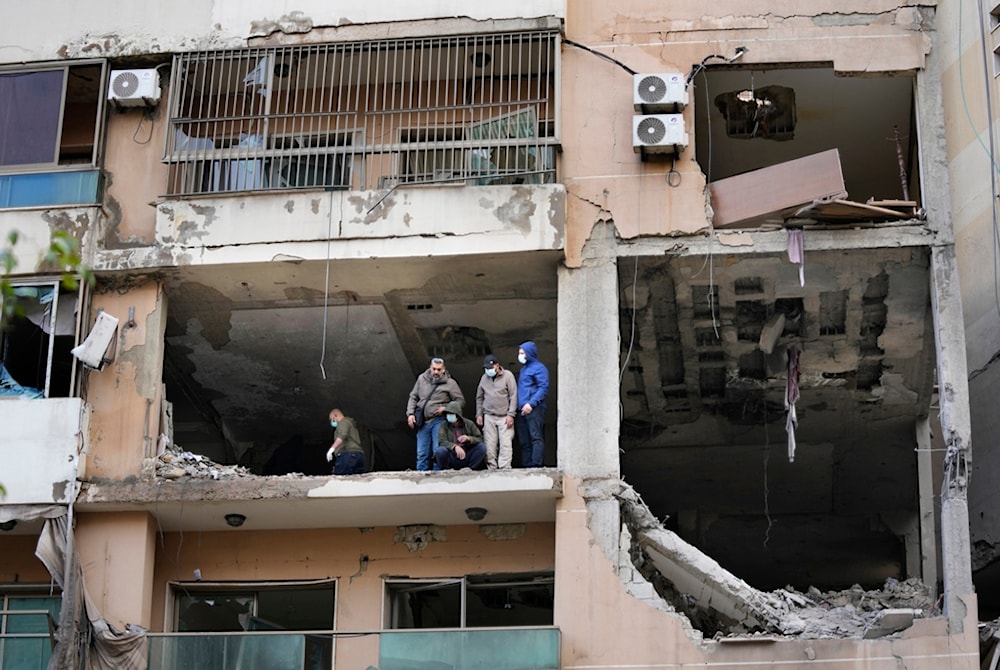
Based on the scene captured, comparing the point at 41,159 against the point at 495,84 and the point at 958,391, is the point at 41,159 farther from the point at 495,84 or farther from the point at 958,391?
the point at 958,391

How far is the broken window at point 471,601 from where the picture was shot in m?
19.4

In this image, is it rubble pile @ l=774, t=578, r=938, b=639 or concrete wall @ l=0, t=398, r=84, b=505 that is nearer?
rubble pile @ l=774, t=578, r=938, b=639

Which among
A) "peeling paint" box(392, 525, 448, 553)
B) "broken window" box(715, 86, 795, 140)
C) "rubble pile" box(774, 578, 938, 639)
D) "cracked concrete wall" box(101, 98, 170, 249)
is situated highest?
"broken window" box(715, 86, 795, 140)

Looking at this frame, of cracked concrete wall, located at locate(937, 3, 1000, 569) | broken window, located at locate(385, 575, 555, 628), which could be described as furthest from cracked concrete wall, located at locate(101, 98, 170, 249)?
cracked concrete wall, located at locate(937, 3, 1000, 569)

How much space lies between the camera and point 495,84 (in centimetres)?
1994

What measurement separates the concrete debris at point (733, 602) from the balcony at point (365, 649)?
69.4 inches

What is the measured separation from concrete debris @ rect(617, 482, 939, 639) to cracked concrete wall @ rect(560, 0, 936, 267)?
3.36m

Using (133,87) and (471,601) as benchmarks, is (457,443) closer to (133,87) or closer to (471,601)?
(471,601)

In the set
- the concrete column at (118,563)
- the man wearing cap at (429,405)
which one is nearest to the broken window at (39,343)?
the concrete column at (118,563)

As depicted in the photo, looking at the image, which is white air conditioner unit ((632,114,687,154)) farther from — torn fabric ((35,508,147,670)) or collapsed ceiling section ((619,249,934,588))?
torn fabric ((35,508,147,670))

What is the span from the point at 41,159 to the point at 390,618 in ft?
23.8

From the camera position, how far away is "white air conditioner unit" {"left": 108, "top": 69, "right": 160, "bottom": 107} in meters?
19.3

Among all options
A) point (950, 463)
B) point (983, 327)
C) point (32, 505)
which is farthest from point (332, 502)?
point (983, 327)

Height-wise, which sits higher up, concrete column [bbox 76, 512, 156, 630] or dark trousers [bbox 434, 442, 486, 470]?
dark trousers [bbox 434, 442, 486, 470]
